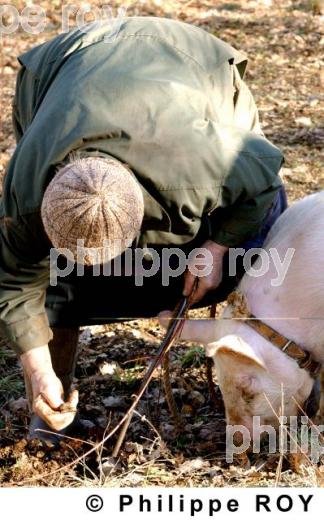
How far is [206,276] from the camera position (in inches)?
139

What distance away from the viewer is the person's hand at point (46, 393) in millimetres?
3295

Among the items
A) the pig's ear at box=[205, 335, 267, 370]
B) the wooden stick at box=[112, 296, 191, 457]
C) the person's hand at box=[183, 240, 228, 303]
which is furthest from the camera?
the person's hand at box=[183, 240, 228, 303]

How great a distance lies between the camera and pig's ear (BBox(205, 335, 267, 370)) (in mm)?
3250

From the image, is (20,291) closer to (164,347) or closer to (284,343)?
(164,347)

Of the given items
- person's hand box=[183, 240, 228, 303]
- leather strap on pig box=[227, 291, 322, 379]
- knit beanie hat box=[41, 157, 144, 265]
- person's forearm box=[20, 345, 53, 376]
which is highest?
knit beanie hat box=[41, 157, 144, 265]

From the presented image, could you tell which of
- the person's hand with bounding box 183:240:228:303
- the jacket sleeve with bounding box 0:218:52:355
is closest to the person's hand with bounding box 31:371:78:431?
the jacket sleeve with bounding box 0:218:52:355

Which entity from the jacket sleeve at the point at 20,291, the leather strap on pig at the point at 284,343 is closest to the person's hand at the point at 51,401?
the jacket sleeve at the point at 20,291

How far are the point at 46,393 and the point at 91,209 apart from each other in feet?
3.06

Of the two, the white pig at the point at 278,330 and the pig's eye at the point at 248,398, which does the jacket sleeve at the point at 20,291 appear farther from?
the pig's eye at the point at 248,398

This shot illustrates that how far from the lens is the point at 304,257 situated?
11.5ft

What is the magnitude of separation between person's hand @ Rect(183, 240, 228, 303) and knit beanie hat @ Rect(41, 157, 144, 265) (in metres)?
0.66

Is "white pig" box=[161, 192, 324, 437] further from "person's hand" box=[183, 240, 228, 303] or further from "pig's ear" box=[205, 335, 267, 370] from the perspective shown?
"person's hand" box=[183, 240, 228, 303]

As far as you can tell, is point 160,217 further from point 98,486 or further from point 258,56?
point 258,56
